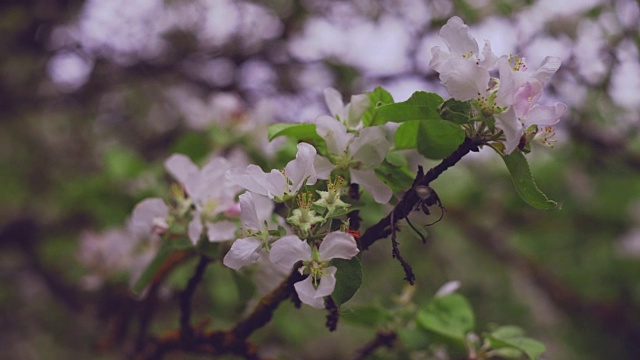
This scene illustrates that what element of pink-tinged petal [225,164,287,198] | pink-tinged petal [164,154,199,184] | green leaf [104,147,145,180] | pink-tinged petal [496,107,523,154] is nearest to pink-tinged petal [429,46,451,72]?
pink-tinged petal [496,107,523,154]

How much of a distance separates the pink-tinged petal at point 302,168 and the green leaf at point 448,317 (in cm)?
36

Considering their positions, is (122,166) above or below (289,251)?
below

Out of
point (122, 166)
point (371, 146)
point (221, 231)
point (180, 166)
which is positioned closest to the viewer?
point (371, 146)

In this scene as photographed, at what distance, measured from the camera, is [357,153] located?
34.6 inches

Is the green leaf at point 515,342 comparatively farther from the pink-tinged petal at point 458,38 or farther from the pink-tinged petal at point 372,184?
the pink-tinged petal at point 458,38

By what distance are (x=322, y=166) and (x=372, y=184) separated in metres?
0.07

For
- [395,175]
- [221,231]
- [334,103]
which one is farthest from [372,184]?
[221,231]

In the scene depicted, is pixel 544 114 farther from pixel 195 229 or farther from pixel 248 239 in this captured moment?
pixel 195 229

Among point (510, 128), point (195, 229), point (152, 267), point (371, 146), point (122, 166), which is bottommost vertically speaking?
point (122, 166)

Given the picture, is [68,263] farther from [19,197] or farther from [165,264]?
[165,264]

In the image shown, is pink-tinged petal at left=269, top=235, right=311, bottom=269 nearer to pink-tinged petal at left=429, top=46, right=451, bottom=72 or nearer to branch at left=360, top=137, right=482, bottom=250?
branch at left=360, top=137, right=482, bottom=250

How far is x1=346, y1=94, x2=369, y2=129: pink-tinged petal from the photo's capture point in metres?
0.91

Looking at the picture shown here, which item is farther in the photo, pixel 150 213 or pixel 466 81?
pixel 150 213

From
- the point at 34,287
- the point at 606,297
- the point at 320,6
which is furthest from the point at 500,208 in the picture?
the point at 34,287
